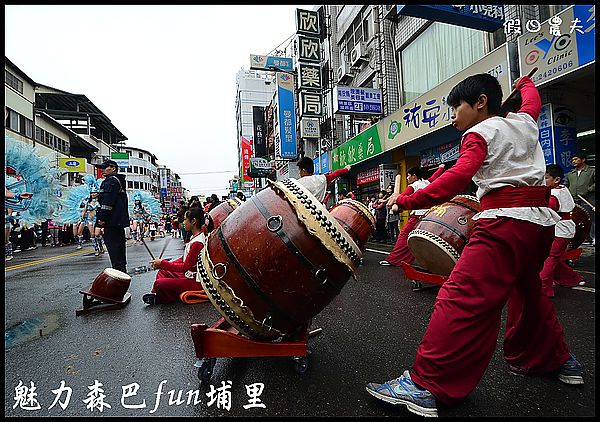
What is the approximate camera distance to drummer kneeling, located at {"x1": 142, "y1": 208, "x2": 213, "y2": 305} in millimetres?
3533

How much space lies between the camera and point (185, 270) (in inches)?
143

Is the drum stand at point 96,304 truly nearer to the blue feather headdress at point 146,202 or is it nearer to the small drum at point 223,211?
the small drum at point 223,211

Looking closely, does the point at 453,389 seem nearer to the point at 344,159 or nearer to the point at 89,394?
the point at 89,394

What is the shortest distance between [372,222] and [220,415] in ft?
5.90

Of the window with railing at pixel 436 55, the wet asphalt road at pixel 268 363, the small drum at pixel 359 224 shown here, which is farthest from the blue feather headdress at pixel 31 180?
the window with railing at pixel 436 55

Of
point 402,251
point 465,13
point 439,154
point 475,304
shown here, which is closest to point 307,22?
point 439,154

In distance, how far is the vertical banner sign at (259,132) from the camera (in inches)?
1489

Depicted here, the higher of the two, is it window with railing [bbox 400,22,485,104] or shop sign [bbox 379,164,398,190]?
window with railing [bbox 400,22,485,104]

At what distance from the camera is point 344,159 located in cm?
1534

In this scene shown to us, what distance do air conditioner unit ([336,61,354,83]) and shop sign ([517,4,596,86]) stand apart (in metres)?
10.3

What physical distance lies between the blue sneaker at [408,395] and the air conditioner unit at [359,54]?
575 inches

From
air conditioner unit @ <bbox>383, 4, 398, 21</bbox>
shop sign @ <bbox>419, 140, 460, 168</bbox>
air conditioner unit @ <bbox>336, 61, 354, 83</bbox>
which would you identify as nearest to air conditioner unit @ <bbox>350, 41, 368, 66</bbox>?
air conditioner unit @ <bbox>336, 61, 354, 83</bbox>

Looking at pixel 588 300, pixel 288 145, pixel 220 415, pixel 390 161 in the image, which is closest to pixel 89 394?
pixel 220 415

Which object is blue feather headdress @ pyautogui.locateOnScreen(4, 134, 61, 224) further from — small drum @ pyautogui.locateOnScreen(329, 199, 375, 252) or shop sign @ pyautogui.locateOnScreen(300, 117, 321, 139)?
small drum @ pyautogui.locateOnScreen(329, 199, 375, 252)
